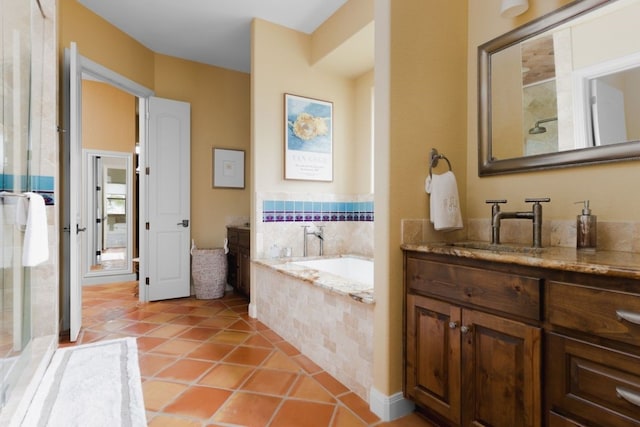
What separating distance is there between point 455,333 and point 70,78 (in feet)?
11.3

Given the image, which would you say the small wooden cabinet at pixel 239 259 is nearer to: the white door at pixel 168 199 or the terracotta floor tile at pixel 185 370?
the white door at pixel 168 199

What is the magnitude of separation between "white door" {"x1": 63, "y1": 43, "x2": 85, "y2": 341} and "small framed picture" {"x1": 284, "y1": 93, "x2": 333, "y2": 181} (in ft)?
5.98

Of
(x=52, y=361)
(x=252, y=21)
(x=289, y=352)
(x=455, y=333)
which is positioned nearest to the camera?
(x=455, y=333)

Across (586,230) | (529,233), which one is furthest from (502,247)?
(586,230)

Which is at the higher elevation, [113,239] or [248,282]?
[113,239]

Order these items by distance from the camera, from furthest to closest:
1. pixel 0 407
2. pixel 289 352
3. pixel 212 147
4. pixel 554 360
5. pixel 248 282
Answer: pixel 212 147, pixel 248 282, pixel 289 352, pixel 0 407, pixel 554 360

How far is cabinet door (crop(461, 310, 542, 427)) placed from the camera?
45.8 inches

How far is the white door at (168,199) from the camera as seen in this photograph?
3.86 metres

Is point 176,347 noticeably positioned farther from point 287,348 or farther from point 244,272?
point 244,272

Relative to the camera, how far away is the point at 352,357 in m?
1.95

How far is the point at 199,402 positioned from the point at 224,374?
1.04ft

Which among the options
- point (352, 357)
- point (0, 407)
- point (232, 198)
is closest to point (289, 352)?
point (352, 357)

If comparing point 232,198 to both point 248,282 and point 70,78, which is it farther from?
point 70,78

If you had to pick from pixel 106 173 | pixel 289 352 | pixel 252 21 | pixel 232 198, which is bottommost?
pixel 289 352
